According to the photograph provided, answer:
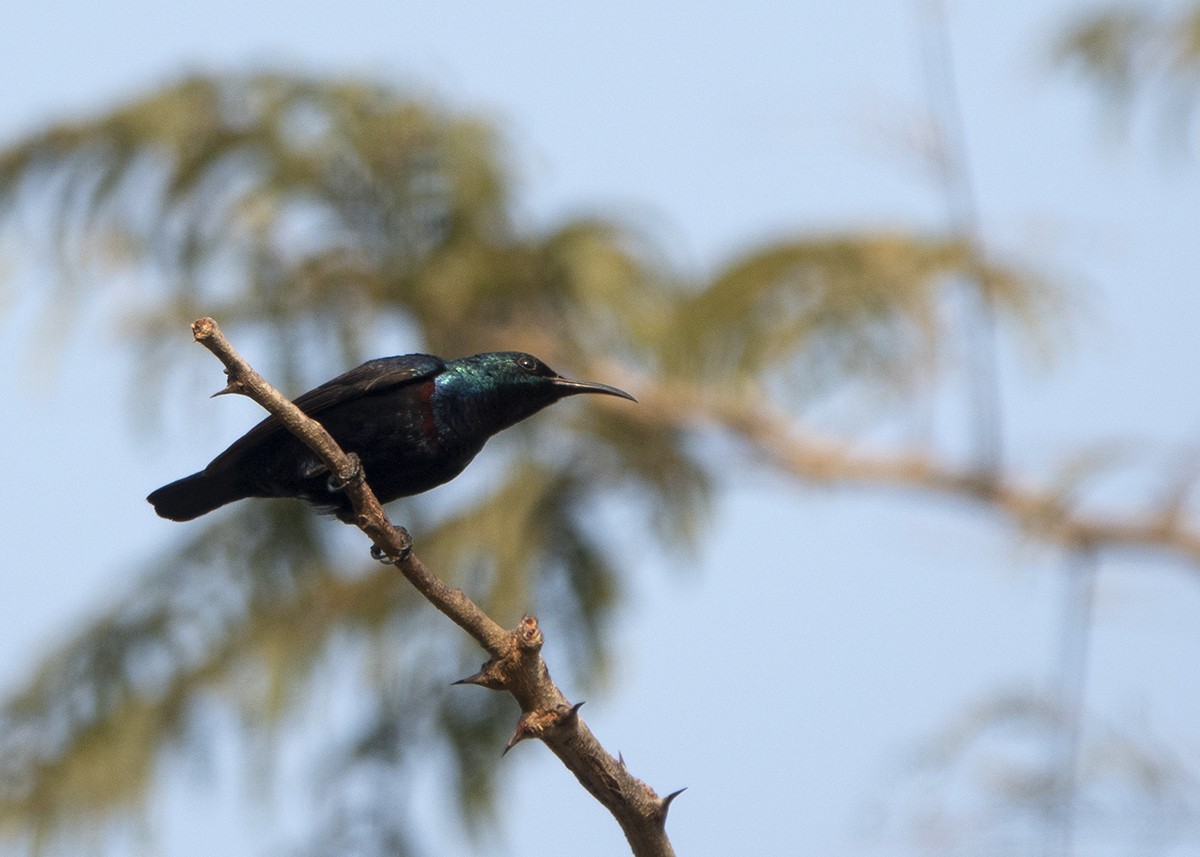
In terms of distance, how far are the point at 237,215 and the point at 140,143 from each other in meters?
0.54

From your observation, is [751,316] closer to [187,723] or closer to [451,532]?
[451,532]

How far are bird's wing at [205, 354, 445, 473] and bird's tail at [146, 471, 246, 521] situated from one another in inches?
2.4

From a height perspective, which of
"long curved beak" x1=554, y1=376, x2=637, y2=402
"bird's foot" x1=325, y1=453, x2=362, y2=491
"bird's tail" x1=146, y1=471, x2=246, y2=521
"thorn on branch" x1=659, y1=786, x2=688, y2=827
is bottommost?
"thorn on branch" x1=659, y1=786, x2=688, y2=827

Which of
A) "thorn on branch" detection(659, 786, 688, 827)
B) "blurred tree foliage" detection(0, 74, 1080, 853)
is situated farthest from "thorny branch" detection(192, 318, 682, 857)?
"blurred tree foliage" detection(0, 74, 1080, 853)

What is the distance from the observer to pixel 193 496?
167 inches

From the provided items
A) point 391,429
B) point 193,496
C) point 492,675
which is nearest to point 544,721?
point 492,675

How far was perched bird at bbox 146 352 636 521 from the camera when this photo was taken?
13.0 ft

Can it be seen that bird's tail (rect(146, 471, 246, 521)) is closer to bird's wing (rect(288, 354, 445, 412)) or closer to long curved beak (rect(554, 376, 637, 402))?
bird's wing (rect(288, 354, 445, 412))

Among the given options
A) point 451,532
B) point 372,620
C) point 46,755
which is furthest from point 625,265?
point 46,755

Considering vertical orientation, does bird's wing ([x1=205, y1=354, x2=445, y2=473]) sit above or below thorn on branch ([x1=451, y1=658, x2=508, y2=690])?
above

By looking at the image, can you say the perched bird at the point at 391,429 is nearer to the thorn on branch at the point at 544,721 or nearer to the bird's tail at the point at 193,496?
the bird's tail at the point at 193,496

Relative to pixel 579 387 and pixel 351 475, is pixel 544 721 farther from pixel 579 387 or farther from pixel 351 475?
pixel 579 387

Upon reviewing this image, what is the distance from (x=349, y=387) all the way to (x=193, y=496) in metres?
0.50

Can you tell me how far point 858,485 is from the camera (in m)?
6.86
